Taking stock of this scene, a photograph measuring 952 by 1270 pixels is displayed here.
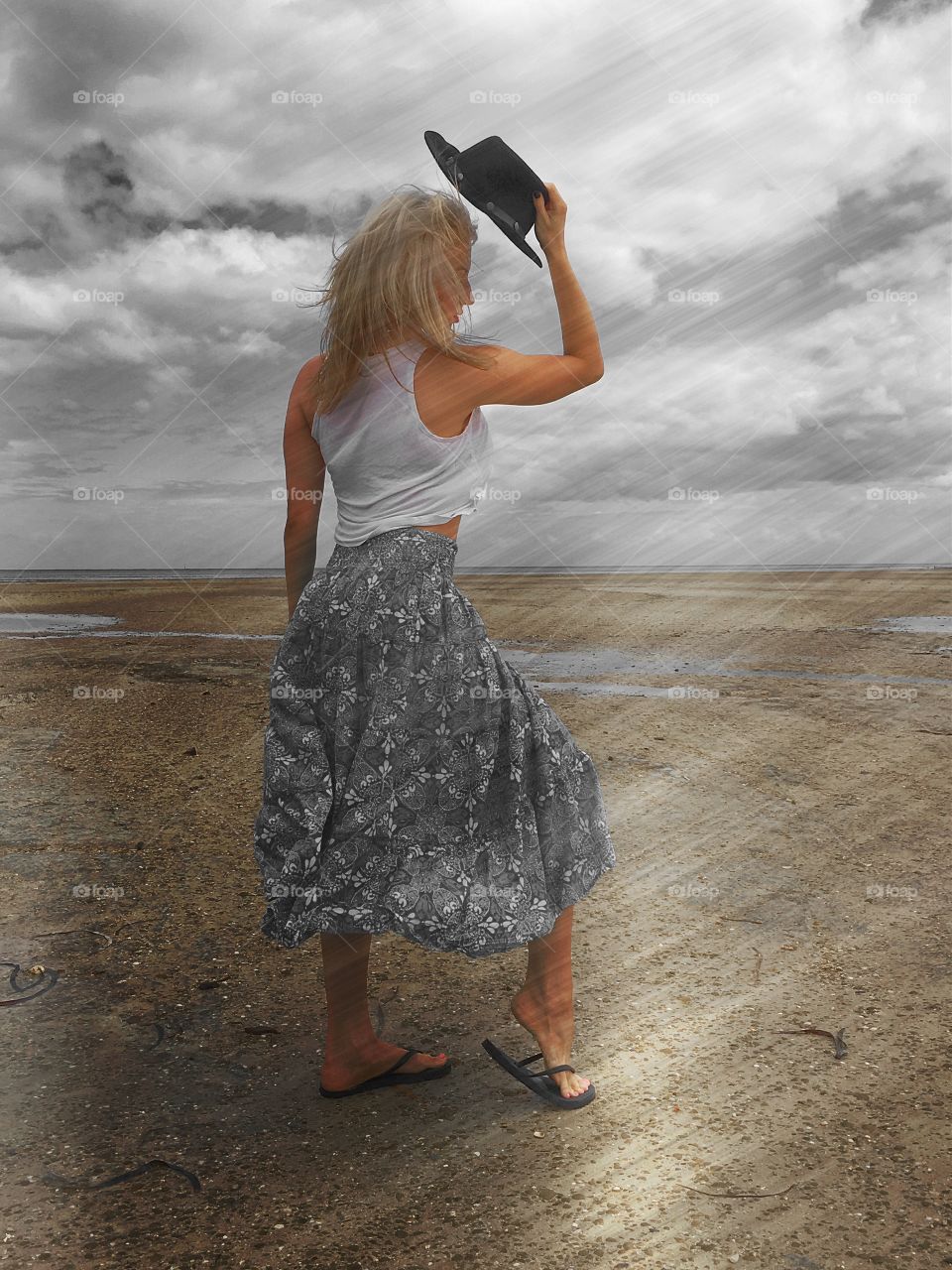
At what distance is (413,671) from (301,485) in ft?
1.86

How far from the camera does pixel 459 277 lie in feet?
7.58

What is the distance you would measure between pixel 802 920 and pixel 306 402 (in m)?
2.60

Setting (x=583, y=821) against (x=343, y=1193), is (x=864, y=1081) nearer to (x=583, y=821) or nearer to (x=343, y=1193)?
(x=583, y=821)

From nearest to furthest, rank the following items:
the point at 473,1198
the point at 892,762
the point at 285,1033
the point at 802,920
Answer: the point at 473,1198 < the point at 285,1033 < the point at 802,920 < the point at 892,762

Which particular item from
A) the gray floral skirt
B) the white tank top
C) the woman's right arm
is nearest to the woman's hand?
the woman's right arm

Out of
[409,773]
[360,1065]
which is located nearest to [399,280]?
[409,773]

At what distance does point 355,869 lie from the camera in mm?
2357

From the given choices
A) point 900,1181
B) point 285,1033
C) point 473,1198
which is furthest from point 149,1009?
→ point 900,1181

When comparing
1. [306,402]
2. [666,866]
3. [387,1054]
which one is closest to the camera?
[306,402]

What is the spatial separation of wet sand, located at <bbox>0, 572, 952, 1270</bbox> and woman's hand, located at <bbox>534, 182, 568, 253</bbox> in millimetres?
2030

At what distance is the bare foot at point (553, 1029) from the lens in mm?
2590

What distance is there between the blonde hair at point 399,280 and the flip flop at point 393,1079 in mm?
1682

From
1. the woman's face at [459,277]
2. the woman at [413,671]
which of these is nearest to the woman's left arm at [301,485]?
the woman at [413,671]

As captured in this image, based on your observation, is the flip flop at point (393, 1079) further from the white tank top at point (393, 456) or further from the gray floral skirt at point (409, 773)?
the white tank top at point (393, 456)
